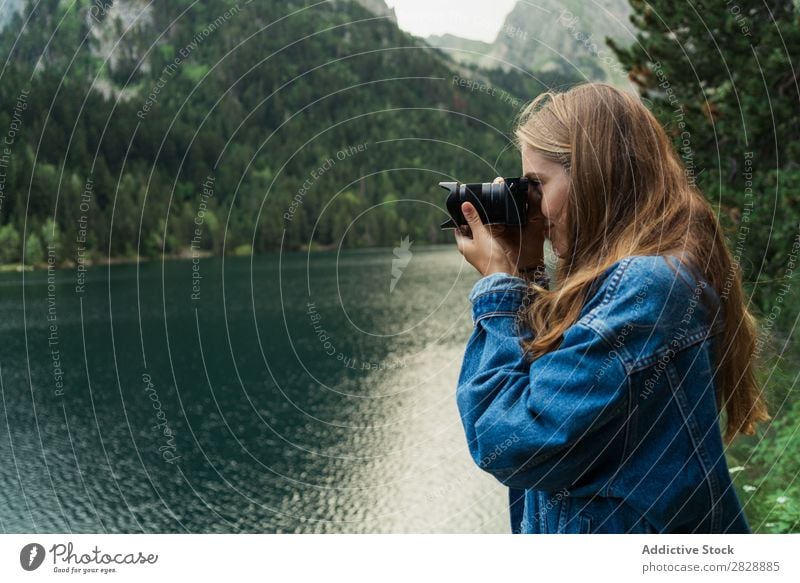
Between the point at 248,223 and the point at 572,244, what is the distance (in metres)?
86.3

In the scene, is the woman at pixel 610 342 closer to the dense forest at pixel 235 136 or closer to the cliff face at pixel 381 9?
the cliff face at pixel 381 9

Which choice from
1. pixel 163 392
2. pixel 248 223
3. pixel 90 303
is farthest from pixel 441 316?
pixel 248 223

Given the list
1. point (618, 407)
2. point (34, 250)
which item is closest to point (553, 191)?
point (618, 407)

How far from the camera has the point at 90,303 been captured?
5297 centimetres

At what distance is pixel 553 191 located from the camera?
197 centimetres

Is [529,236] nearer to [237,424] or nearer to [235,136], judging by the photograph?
[237,424]

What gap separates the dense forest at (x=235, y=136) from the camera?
6053cm

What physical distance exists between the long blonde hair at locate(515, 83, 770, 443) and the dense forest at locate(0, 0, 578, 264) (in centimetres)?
4755

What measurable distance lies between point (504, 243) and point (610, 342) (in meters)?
0.52

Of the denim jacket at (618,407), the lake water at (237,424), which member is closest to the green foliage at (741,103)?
the lake water at (237,424)

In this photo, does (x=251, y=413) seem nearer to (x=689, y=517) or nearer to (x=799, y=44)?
(x=799, y=44)

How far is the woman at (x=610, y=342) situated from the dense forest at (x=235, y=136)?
47556 mm

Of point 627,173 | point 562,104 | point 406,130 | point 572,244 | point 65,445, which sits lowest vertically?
point 65,445

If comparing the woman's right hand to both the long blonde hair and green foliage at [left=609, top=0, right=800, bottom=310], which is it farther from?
green foliage at [left=609, top=0, right=800, bottom=310]
